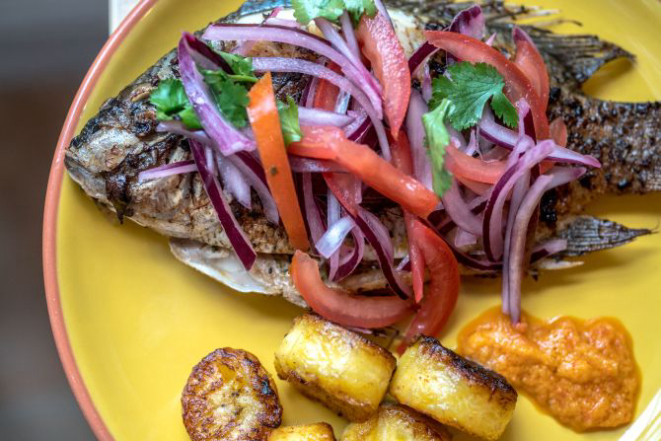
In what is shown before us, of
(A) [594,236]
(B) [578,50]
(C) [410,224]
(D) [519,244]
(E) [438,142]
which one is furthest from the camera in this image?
(B) [578,50]

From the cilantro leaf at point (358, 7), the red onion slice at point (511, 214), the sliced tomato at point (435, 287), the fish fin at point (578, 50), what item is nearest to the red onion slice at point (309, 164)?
the sliced tomato at point (435, 287)

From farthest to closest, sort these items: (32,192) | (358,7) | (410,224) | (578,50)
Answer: (32,192)
(578,50)
(410,224)
(358,7)

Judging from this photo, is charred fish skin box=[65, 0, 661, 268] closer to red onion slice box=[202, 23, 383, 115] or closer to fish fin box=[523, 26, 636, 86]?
red onion slice box=[202, 23, 383, 115]

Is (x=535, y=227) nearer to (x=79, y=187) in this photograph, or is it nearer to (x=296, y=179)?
(x=296, y=179)

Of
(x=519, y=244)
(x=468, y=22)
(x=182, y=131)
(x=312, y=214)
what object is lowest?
(x=519, y=244)

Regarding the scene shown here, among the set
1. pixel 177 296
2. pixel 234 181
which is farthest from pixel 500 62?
pixel 177 296

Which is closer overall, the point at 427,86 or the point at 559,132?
the point at 427,86

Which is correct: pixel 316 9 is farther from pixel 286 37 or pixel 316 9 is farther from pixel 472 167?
pixel 472 167
